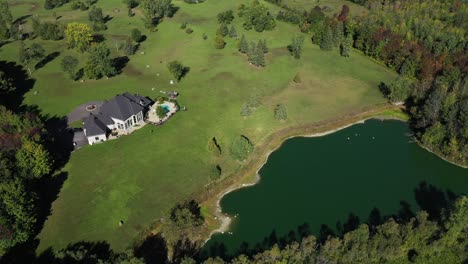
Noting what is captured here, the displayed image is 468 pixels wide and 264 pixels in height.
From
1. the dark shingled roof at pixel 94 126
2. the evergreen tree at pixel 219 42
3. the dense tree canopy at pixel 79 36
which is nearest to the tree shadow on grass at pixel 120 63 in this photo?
the dense tree canopy at pixel 79 36

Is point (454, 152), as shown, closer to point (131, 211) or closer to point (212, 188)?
point (212, 188)

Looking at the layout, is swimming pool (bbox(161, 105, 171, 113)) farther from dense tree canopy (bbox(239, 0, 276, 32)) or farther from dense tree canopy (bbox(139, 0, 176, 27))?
dense tree canopy (bbox(239, 0, 276, 32))

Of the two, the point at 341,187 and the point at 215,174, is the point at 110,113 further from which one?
the point at 341,187

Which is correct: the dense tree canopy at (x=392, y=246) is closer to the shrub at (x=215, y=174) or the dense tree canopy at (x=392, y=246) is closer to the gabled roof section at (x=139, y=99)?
the shrub at (x=215, y=174)

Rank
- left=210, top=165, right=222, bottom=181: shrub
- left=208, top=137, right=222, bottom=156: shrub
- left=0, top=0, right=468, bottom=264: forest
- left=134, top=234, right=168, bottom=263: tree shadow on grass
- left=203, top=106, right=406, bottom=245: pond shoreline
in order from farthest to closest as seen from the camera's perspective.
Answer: left=208, top=137, right=222, bottom=156: shrub
left=210, top=165, right=222, bottom=181: shrub
left=203, top=106, right=406, bottom=245: pond shoreline
left=134, top=234, right=168, bottom=263: tree shadow on grass
left=0, top=0, right=468, bottom=264: forest

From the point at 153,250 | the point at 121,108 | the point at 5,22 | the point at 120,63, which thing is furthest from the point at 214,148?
the point at 5,22

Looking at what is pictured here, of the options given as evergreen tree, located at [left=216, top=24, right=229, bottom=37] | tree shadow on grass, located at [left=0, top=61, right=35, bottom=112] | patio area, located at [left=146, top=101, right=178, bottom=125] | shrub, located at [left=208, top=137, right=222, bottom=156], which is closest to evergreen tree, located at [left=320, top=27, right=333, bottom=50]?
evergreen tree, located at [left=216, top=24, right=229, bottom=37]

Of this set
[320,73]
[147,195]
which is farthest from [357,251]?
[320,73]

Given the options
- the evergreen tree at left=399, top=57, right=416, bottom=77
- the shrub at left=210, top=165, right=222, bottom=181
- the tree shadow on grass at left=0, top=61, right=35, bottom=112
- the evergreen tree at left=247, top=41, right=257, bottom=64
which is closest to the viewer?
the shrub at left=210, top=165, right=222, bottom=181

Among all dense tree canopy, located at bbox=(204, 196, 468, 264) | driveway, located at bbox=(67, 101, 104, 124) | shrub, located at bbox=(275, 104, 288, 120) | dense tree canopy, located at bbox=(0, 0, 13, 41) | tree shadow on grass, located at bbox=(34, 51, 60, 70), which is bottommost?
dense tree canopy, located at bbox=(0, 0, 13, 41)
